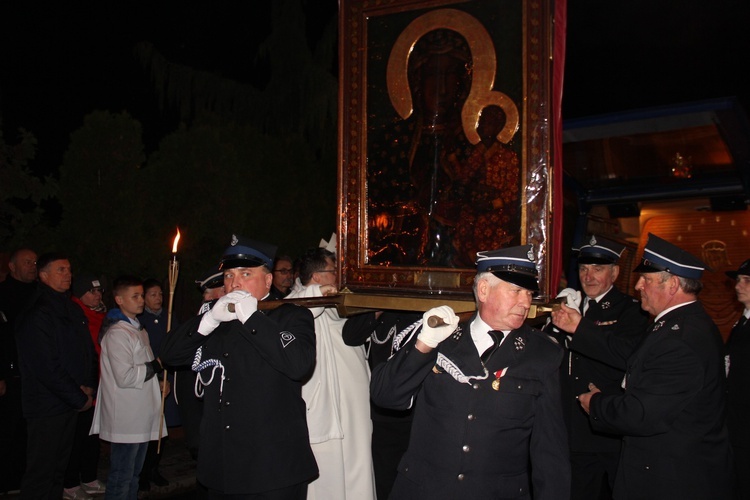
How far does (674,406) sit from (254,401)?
2.11 metres

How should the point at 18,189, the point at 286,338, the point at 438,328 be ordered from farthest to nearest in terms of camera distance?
the point at 18,189
the point at 286,338
the point at 438,328

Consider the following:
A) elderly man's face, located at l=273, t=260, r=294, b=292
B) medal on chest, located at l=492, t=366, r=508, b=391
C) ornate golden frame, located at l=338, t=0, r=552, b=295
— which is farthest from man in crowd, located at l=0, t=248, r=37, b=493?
medal on chest, located at l=492, t=366, r=508, b=391

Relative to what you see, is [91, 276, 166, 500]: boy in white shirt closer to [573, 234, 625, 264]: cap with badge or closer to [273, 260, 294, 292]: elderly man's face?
[273, 260, 294, 292]: elderly man's face

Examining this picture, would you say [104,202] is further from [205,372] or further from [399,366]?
[399,366]

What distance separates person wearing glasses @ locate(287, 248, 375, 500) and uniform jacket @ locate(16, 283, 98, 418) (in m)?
1.96

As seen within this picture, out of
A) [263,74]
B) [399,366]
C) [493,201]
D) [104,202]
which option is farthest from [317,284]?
[263,74]

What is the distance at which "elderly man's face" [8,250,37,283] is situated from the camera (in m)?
6.42

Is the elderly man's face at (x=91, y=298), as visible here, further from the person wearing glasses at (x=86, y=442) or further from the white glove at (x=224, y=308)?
the white glove at (x=224, y=308)

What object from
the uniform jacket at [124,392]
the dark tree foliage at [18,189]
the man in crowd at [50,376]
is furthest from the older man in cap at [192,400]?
the dark tree foliage at [18,189]

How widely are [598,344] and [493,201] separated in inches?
47.6

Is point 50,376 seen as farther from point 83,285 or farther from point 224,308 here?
point 224,308

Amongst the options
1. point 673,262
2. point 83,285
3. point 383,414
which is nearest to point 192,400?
point 383,414

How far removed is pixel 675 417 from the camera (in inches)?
133

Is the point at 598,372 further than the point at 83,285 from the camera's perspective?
No
